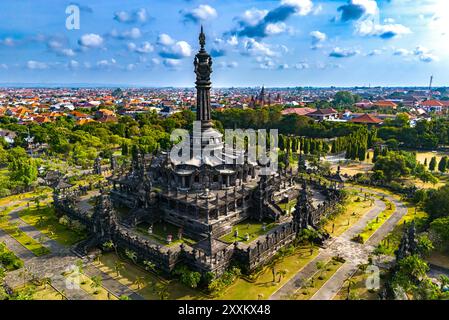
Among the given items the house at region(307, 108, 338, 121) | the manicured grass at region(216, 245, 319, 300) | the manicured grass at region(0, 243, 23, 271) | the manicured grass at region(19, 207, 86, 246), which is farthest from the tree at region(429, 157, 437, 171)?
the manicured grass at region(0, 243, 23, 271)

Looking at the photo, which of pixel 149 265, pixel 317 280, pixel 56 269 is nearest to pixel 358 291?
pixel 317 280

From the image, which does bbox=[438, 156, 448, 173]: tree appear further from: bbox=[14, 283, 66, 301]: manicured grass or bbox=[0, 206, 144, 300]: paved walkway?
bbox=[14, 283, 66, 301]: manicured grass

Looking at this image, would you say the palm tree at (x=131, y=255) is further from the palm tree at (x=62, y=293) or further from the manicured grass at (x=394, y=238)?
the manicured grass at (x=394, y=238)

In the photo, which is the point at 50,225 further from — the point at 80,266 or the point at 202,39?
the point at 202,39

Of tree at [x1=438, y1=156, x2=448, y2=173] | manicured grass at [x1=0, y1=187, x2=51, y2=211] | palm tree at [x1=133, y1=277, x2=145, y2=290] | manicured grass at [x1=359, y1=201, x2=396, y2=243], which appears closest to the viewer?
palm tree at [x1=133, y1=277, x2=145, y2=290]

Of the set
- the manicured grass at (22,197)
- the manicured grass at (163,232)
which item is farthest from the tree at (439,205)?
the manicured grass at (22,197)
